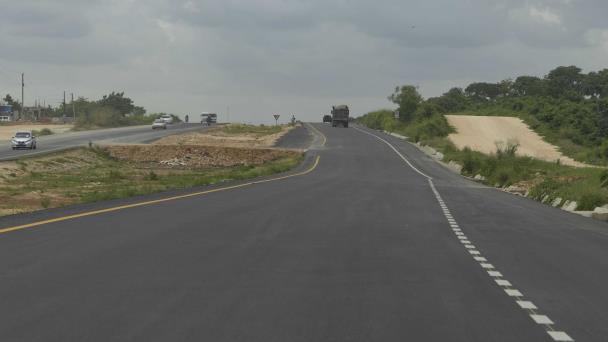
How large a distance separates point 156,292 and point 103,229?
19.9ft

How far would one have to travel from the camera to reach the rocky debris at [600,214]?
20469 mm

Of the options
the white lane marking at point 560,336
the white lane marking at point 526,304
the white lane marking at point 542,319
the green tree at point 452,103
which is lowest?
the white lane marking at point 526,304

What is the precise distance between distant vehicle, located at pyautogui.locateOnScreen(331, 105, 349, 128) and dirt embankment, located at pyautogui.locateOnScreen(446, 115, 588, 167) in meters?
15.7

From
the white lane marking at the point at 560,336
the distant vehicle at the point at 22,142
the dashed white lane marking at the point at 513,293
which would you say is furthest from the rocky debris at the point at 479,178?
the distant vehicle at the point at 22,142

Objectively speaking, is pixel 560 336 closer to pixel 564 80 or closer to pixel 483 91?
pixel 564 80

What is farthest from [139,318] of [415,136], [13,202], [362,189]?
[415,136]

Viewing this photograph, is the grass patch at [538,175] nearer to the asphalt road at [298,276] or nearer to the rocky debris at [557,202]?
the rocky debris at [557,202]

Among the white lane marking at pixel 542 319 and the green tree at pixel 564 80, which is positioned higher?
the green tree at pixel 564 80

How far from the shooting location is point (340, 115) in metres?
107

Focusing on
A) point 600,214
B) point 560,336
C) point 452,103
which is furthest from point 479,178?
point 452,103

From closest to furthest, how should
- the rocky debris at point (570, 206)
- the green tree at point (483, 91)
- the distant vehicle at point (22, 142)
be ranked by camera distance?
the rocky debris at point (570, 206)
the distant vehicle at point (22, 142)
the green tree at point (483, 91)

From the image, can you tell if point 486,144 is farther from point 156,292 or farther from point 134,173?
point 156,292

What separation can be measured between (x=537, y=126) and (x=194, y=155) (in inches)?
2176

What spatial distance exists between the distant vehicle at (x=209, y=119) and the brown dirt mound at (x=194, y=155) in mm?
58820
